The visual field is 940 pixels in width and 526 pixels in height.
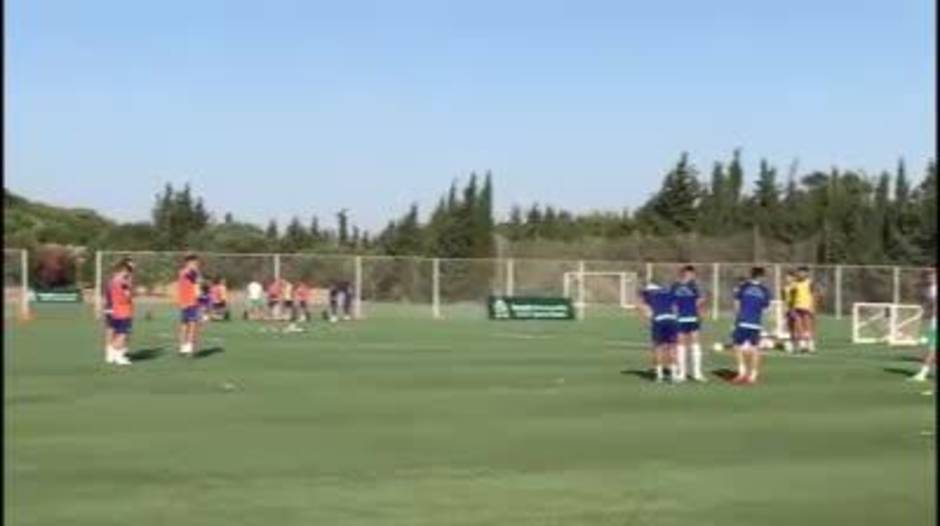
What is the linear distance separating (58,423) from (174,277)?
43.0 m

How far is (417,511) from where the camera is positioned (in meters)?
9.66

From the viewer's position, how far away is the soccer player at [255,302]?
47500 millimetres

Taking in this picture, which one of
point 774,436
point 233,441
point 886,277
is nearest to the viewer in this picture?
point 233,441

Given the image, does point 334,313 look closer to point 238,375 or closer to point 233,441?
point 238,375

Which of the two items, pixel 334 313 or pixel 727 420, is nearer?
pixel 727 420

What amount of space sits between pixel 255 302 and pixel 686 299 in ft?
90.7

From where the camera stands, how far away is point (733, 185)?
91688mm

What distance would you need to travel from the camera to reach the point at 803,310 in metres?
29.7

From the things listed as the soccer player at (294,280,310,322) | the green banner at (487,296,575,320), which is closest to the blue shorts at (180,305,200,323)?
the soccer player at (294,280,310,322)

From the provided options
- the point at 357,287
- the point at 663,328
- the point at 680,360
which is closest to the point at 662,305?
the point at 663,328

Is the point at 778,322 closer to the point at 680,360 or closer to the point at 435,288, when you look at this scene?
the point at 680,360

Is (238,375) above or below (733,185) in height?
below

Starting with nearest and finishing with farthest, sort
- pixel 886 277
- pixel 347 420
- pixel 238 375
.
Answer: pixel 347 420 → pixel 238 375 → pixel 886 277

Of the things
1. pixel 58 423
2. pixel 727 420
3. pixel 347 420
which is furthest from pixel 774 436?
pixel 58 423
